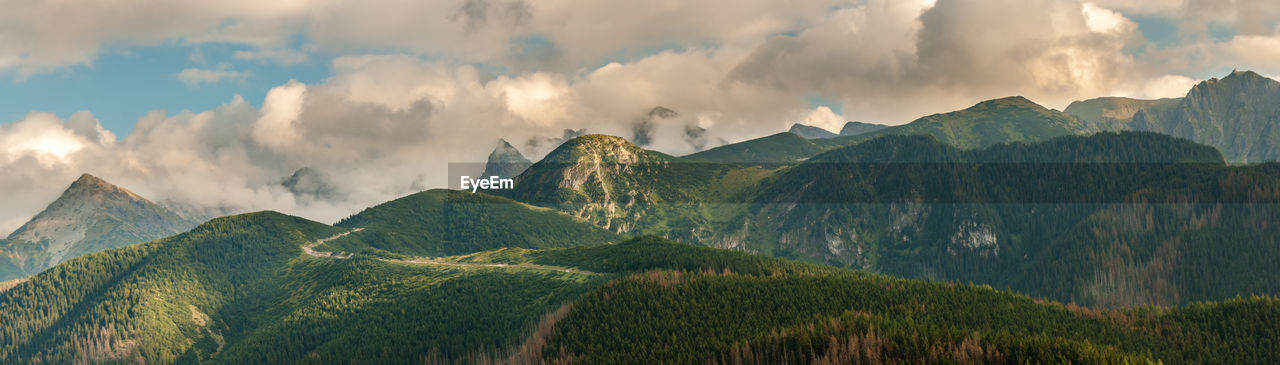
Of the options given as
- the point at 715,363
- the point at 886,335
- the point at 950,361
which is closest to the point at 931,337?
the point at 886,335

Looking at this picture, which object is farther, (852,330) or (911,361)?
(852,330)

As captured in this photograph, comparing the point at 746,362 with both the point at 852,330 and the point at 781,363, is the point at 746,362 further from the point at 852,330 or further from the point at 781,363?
the point at 852,330

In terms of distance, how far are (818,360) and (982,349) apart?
40.6 metres

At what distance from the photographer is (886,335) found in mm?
188000

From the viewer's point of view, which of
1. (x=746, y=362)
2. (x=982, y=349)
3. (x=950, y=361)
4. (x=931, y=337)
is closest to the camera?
(x=950, y=361)

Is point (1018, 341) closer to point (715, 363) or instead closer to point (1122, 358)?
point (1122, 358)

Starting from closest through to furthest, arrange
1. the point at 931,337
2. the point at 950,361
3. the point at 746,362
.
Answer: the point at 950,361
the point at 931,337
the point at 746,362

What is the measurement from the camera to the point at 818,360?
590ft

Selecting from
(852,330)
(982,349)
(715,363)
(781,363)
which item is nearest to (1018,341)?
(982,349)

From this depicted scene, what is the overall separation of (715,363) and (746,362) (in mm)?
9127

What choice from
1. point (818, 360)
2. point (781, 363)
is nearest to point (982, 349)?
point (818, 360)

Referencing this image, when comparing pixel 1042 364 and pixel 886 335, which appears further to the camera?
pixel 886 335

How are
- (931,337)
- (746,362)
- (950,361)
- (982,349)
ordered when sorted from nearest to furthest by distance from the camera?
(950,361) < (982,349) < (931,337) < (746,362)

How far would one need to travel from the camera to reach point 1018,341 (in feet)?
577
